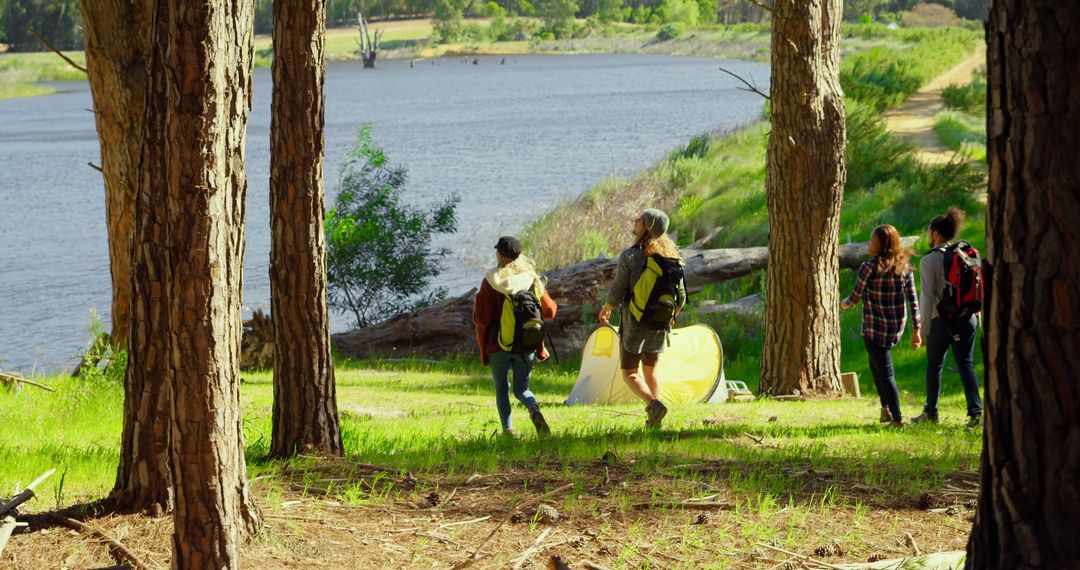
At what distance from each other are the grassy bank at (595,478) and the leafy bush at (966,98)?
92.9 feet

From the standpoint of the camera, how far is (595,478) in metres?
6.34

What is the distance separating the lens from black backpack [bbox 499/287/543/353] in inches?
320

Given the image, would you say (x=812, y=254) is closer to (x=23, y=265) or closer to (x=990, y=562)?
(x=990, y=562)

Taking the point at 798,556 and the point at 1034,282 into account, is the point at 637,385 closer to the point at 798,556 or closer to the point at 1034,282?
the point at 798,556

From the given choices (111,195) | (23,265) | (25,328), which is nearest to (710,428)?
(111,195)

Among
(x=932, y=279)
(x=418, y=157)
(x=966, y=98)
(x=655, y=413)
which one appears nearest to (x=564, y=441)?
(x=655, y=413)

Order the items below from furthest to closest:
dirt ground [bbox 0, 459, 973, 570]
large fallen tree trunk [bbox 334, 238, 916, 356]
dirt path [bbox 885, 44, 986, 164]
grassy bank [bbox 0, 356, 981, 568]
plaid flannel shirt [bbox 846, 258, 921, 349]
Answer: dirt path [bbox 885, 44, 986, 164] < large fallen tree trunk [bbox 334, 238, 916, 356] < plaid flannel shirt [bbox 846, 258, 921, 349] < grassy bank [bbox 0, 356, 981, 568] < dirt ground [bbox 0, 459, 973, 570]

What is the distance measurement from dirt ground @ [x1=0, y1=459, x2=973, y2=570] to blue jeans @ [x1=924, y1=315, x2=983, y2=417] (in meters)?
2.41

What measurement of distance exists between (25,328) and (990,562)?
68.6ft

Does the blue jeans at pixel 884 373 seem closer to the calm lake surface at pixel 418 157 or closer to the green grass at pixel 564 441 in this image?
the green grass at pixel 564 441

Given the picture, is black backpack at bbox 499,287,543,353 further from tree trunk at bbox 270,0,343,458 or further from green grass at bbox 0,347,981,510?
tree trunk at bbox 270,0,343,458

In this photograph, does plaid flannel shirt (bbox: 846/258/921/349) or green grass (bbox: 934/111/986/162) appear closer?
plaid flannel shirt (bbox: 846/258/921/349)

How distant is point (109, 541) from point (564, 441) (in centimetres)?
342

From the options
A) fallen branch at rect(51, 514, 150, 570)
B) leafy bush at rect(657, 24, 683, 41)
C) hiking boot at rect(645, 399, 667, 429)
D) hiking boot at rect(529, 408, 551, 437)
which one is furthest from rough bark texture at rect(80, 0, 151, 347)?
leafy bush at rect(657, 24, 683, 41)
